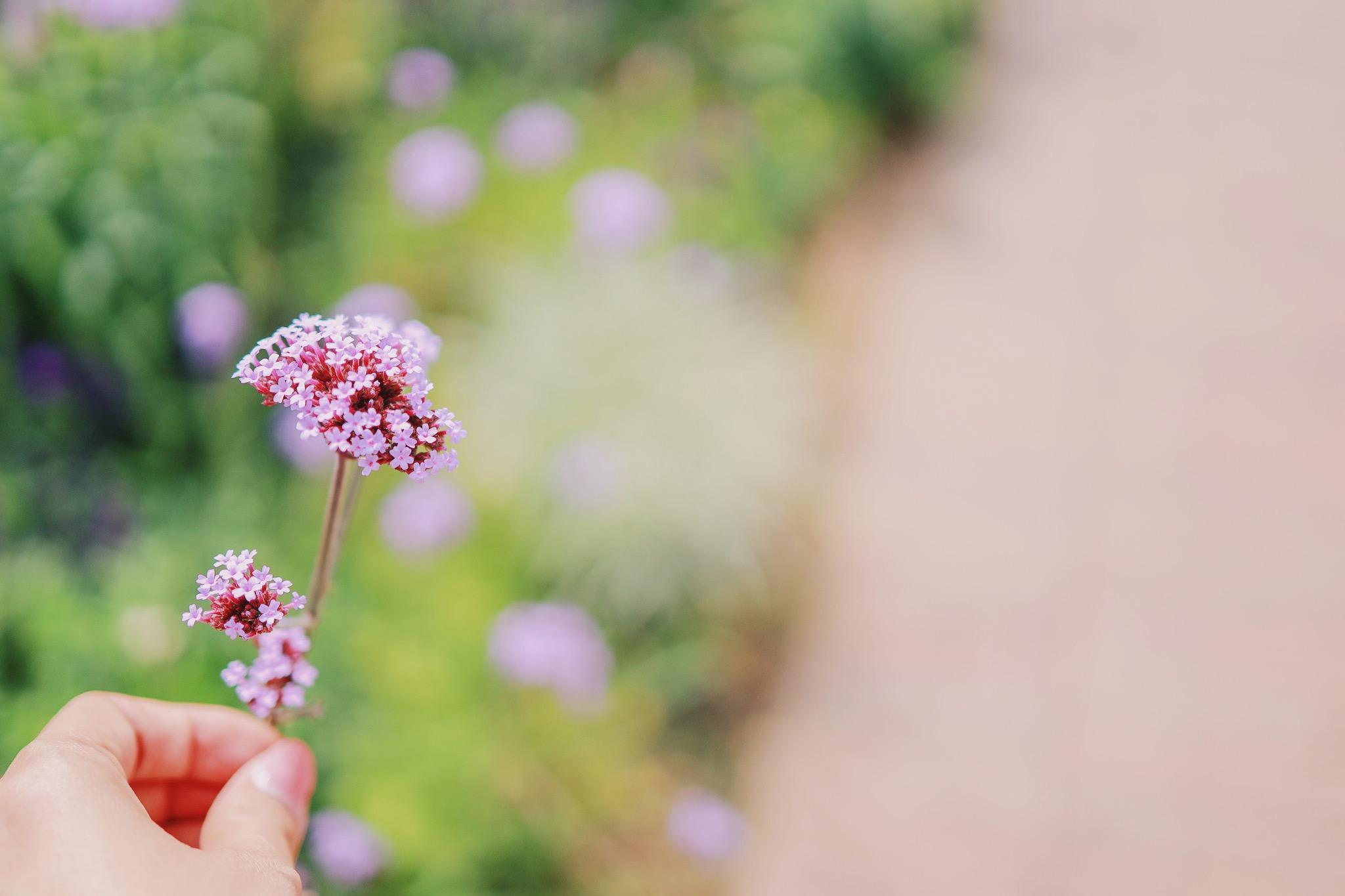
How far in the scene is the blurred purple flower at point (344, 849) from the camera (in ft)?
5.22

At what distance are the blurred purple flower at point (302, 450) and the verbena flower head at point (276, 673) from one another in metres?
1.30

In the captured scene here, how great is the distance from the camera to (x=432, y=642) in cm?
207

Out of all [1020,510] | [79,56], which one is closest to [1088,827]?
[1020,510]

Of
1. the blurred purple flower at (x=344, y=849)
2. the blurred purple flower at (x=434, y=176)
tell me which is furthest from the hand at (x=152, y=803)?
the blurred purple flower at (x=434, y=176)

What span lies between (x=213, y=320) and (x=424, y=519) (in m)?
0.58

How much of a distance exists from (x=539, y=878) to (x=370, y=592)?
28.1 inches

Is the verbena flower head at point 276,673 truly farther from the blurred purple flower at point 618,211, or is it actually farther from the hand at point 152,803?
the blurred purple flower at point 618,211

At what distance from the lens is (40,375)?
2.11m

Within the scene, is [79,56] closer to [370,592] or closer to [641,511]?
[370,592]

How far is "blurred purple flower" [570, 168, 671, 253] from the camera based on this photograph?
246cm

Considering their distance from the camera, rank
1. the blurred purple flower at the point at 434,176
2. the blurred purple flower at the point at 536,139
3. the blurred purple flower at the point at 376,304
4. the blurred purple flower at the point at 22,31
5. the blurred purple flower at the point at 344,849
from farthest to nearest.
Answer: the blurred purple flower at the point at 536,139, the blurred purple flower at the point at 434,176, the blurred purple flower at the point at 376,304, the blurred purple flower at the point at 22,31, the blurred purple flower at the point at 344,849

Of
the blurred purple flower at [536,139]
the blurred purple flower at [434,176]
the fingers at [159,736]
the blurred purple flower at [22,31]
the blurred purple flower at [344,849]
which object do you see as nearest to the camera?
the fingers at [159,736]

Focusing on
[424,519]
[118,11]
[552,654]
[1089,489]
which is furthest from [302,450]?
[1089,489]

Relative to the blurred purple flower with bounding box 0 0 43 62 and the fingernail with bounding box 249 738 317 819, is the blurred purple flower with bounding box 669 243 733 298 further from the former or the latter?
the fingernail with bounding box 249 738 317 819
